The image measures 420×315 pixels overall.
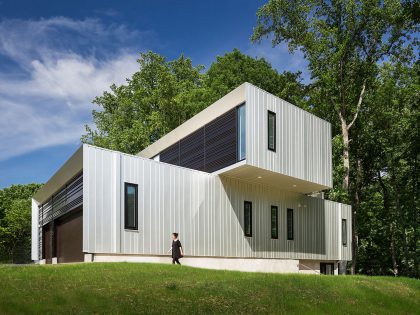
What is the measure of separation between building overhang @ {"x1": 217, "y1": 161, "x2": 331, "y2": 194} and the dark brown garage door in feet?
20.3

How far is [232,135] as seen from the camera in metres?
22.5

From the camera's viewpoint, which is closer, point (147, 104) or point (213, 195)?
point (213, 195)

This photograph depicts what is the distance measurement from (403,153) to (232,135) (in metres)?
21.9

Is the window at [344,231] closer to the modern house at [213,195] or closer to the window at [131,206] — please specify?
the modern house at [213,195]

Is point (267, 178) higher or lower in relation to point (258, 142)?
lower

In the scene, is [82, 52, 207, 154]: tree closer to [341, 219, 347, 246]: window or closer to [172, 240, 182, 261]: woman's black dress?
[341, 219, 347, 246]: window

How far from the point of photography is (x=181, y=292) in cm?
1341

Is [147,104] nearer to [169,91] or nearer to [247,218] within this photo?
[169,91]

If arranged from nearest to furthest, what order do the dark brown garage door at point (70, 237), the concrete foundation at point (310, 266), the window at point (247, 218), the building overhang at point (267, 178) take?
the dark brown garage door at point (70, 237) → the building overhang at point (267, 178) → the window at point (247, 218) → the concrete foundation at point (310, 266)

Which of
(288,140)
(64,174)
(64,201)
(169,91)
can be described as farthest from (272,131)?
(169,91)

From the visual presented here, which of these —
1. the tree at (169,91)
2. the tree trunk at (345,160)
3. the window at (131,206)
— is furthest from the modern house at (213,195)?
the tree at (169,91)

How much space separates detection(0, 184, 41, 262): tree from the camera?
51.1 meters

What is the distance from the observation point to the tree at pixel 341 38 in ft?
111

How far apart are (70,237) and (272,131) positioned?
9725mm
